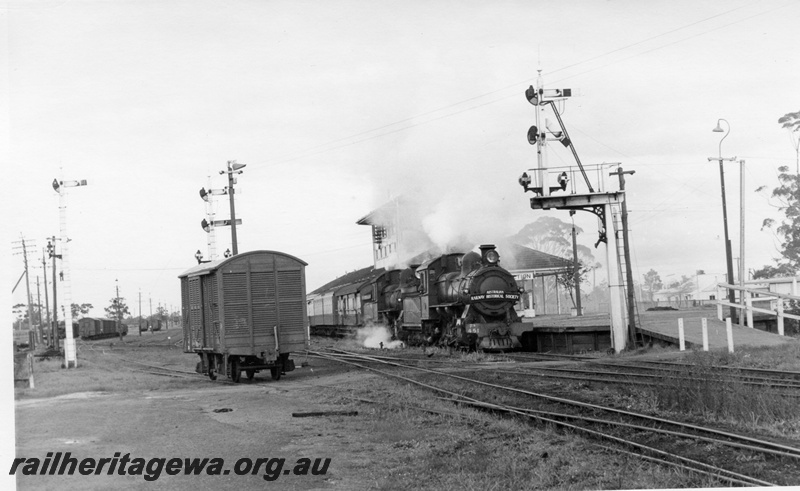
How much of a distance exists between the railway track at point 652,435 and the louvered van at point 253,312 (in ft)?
20.3

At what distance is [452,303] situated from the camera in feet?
75.4

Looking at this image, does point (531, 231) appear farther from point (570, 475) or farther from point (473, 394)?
point (570, 475)

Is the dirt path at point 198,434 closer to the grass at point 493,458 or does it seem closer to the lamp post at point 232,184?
the grass at point 493,458

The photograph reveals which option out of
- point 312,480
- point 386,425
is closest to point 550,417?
point 386,425

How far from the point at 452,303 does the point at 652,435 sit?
1436 cm

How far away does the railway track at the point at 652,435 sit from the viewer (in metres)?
7.20

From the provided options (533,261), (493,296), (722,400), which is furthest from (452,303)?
(533,261)

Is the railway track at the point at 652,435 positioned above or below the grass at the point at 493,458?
above

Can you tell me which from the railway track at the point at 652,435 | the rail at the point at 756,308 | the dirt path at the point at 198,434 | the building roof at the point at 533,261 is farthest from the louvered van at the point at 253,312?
the building roof at the point at 533,261

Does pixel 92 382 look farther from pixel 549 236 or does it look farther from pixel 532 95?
pixel 549 236

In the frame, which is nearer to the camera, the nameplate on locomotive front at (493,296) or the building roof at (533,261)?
the nameplate on locomotive front at (493,296)

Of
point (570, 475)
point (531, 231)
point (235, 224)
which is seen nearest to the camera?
point (570, 475)

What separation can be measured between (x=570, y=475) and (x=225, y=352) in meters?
11.5

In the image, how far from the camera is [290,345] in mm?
17953
